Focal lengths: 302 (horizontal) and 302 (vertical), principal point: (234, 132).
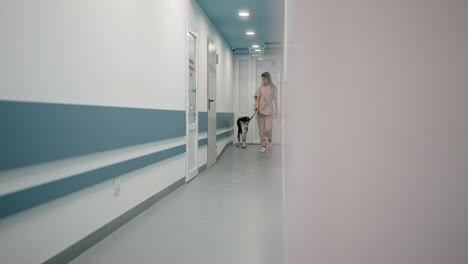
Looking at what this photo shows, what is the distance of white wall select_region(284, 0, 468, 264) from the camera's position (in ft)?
0.40

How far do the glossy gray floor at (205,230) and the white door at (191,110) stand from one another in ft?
2.13

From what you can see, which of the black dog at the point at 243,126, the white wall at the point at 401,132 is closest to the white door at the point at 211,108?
the black dog at the point at 243,126

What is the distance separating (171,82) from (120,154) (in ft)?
4.99

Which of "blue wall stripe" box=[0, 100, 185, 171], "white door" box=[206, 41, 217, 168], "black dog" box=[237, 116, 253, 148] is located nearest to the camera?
"blue wall stripe" box=[0, 100, 185, 171]

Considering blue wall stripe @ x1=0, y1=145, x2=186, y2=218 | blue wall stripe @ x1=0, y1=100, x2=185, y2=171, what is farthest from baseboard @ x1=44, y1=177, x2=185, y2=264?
blue wall stripe @ x1=0, y1=100, x2=185, y2=171

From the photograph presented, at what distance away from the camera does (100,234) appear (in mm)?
2273

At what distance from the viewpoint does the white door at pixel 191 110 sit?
4.59 meters

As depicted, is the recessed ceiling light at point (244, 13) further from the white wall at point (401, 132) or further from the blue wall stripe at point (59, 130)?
the white wall at point (401, 132)

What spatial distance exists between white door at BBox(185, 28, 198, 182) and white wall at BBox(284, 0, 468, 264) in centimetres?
437

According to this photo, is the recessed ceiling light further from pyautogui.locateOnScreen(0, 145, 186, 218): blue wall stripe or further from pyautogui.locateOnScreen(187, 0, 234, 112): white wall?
pyautogui.locateOnScreen(0, 145, 186, 218): blue wall stripe

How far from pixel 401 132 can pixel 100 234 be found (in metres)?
2.51

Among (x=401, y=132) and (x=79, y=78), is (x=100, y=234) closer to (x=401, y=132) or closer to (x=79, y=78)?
(x=79, y=78)

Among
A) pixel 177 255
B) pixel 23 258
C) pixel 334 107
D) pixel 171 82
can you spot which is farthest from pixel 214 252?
pixel 171 82

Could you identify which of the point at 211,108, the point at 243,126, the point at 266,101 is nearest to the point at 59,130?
the point at 211,108
